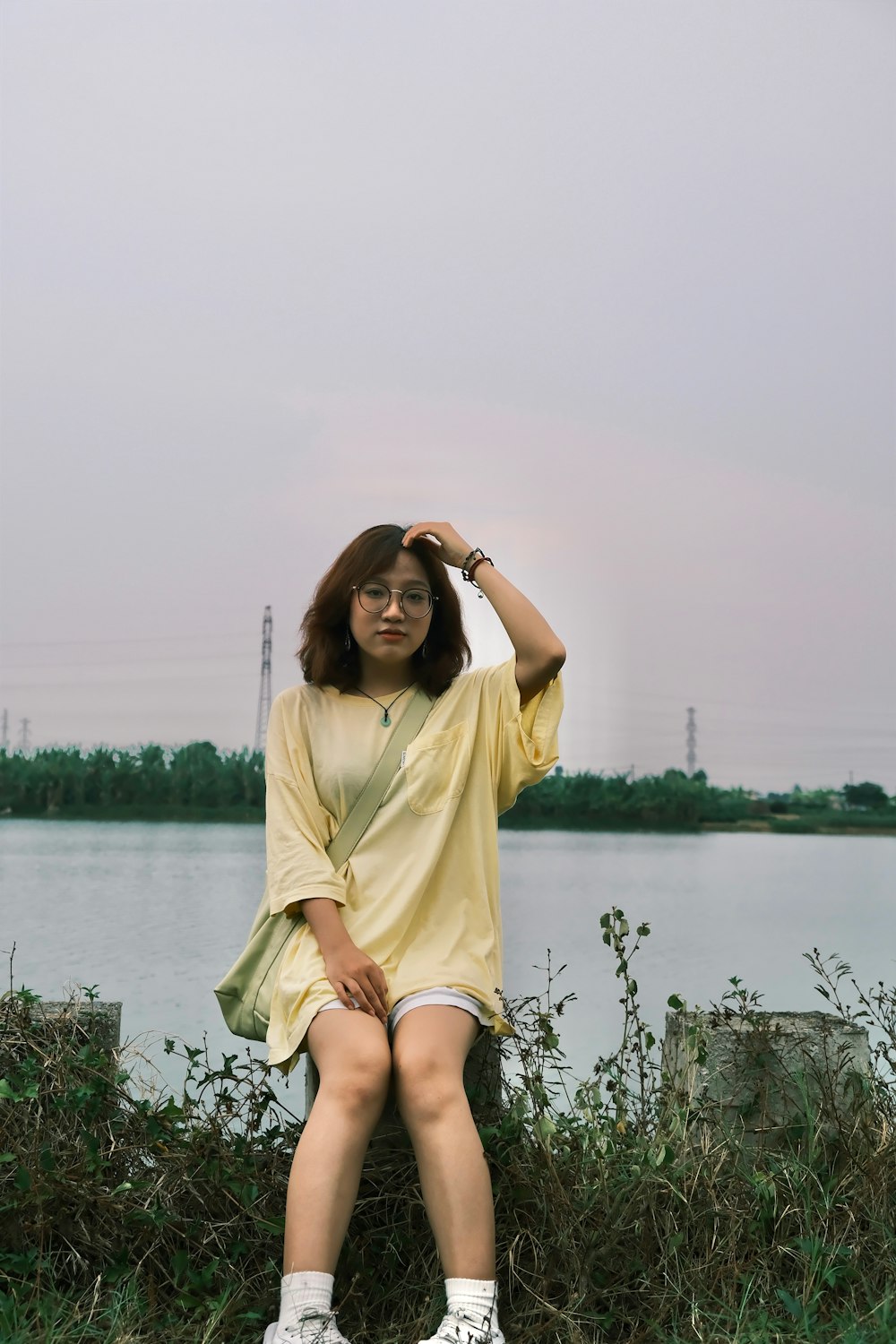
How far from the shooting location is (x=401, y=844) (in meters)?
2.44

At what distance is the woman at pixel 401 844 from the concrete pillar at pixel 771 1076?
447mm

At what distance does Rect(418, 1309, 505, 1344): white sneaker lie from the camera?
1.87 m

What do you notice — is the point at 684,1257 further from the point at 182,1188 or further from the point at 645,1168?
the point at 182,1188

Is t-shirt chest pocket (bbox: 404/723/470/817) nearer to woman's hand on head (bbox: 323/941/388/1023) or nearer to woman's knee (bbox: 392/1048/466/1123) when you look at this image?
woman's hand on head (bbox: 323/941/388/1023)

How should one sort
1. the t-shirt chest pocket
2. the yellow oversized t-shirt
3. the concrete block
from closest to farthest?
the yellow oversized t-shirt, the t-shirt chest pocket, the concrete block

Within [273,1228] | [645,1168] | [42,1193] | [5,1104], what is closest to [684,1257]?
[645,1168]

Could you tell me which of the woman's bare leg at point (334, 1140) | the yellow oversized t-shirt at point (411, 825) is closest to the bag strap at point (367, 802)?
the yellow oversized t-shirt at point (411, 825)

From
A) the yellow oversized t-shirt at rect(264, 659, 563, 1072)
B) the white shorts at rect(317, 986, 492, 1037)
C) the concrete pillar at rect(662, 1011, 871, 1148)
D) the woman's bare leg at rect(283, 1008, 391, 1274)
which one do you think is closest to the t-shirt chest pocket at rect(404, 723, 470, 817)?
the yellow oversized t-shirt at rect(264, 659, 563, 1072)

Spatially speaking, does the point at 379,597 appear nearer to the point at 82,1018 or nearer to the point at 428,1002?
the point at 428,1002

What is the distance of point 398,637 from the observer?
249 cm

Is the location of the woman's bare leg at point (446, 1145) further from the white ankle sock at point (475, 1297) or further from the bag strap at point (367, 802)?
the bag strap at point (367, 802)

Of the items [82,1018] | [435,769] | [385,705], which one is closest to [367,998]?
[435,769]

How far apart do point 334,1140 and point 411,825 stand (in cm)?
64

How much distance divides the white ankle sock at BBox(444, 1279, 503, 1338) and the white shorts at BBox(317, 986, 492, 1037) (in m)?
0.45
